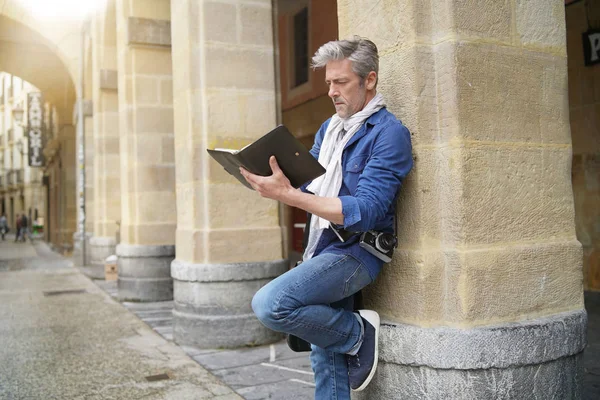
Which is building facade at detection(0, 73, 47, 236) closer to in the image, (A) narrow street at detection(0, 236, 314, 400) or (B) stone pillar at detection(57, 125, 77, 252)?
(B) stone pillar at detection(57, 125, 77, 252)

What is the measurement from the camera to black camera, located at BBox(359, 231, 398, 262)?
2.40 meters

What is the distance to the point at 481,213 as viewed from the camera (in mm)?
2406

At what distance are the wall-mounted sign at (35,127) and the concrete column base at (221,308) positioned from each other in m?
23.4

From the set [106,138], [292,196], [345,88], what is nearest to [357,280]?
[292,196]

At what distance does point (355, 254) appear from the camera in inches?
95.7

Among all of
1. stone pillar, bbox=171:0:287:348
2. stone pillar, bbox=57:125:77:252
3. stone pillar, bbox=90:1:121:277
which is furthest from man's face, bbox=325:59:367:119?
stone pillar, bbox=57:125:77:252

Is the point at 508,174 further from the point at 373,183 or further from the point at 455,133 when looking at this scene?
the point at 373,183

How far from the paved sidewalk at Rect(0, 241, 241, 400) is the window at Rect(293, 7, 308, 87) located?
21.0 ft

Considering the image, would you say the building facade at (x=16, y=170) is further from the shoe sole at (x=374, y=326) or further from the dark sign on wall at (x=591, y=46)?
the shoe sole at (x=374, y=326)

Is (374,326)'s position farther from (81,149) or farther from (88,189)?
(88,189)

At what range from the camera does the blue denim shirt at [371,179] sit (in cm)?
222

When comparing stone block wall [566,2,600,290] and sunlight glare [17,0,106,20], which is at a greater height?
sunlight glare [17,0,106,20]

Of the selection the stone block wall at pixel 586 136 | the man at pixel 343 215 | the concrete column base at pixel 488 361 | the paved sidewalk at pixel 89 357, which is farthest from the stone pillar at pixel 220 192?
the stone block wall at pixel 586 136

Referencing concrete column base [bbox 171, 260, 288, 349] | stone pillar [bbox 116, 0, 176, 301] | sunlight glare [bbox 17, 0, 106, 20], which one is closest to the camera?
concrete column base [bbox 171, 260, 288, 349]
